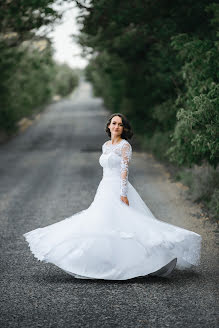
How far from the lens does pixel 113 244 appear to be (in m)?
6.32

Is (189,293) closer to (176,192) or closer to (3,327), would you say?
(3,327)

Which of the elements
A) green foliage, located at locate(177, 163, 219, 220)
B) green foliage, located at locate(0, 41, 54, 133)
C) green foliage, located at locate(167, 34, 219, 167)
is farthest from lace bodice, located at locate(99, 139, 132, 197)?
green foliage, located at locate(0, 41, 54, 133)

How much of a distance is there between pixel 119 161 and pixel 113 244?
43.0 inches

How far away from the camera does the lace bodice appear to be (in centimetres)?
675

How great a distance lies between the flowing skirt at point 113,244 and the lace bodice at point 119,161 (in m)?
0.21

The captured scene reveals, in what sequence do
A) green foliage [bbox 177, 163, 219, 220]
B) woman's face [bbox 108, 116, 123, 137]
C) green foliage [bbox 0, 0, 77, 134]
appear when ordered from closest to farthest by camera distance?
1. woman's face [bbox 108, 116, 123, 137]
2. green foliage [bbox 177, 163, 219, 220]
3. green foliage [bbox 0, 0, 77, 134]

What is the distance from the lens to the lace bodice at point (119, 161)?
6.75 m

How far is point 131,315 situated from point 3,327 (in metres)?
1.26

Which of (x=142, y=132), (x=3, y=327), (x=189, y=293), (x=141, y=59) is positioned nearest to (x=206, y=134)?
(x=189, y=293)

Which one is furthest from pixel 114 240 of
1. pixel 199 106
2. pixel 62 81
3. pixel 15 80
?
pixel 62 81

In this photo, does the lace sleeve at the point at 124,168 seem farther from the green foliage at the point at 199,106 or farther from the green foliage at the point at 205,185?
the green foliage at the point at 205,185

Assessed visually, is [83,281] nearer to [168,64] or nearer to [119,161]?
[119,161]

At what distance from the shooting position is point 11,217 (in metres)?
11.0

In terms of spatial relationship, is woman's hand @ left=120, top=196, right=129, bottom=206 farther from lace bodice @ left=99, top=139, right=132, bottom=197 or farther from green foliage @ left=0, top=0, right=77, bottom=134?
green foliage @ left=0, top=0, right=77, bottom=134
